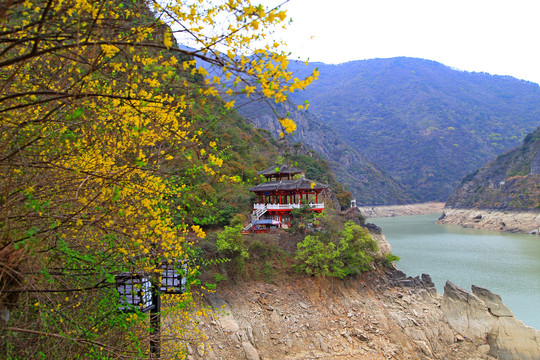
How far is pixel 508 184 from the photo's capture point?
5191 centimetres

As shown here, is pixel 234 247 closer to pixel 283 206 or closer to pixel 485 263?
pixel 283 206

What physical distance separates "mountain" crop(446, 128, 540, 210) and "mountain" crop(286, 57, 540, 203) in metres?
21.9

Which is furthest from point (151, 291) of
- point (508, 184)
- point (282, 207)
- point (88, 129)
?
point (508, 184)

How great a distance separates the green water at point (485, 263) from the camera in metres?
18.0

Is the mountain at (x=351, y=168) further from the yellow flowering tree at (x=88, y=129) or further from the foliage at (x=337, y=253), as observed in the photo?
the yellow flowering tree at (x=88, y=129)

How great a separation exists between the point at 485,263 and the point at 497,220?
1048 inches

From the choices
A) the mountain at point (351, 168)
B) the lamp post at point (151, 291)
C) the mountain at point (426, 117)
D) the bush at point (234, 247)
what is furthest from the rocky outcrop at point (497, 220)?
→ the lamp post at point (151, 291)

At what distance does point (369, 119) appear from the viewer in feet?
374

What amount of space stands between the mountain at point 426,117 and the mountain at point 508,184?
2194 cm

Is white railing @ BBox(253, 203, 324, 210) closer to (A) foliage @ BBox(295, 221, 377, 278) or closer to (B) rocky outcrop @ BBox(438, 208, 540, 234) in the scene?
(A) foliage @ BBox(295, 221, 377, 278)

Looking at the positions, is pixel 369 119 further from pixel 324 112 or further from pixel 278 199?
pixel 278 199

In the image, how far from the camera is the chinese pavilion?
16.2 metres

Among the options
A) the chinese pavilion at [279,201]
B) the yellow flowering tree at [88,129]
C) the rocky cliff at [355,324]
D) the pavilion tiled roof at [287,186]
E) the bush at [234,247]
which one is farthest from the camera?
the pavilion tiled roof at [287,186]

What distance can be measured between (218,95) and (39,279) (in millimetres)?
2355
